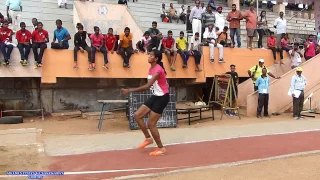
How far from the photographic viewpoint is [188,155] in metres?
6.53

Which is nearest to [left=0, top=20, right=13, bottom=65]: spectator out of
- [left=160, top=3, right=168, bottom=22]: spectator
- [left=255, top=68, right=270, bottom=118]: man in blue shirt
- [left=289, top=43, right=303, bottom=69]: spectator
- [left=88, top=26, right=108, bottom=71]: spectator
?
[left=88, top=26, right=108, bottom=71]: spectator

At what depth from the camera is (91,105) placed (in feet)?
41.9

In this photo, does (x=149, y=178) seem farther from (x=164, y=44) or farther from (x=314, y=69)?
(x=314, y=69)

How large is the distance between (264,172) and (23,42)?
783 cm

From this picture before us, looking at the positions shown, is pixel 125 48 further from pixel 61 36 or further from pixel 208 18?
pixel 208 18

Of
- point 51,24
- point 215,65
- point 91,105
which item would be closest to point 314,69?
point 215,65

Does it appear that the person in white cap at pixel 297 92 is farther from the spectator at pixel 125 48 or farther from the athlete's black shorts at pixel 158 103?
the athlete's black shorts at pixel 158 103

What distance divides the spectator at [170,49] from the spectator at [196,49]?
808 millimetres

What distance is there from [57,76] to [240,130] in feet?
18.5

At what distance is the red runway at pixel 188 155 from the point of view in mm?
5797

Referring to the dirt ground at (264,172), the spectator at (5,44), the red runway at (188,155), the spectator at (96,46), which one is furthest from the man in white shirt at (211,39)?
the dirt ground at (264,172)

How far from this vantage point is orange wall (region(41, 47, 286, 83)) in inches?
436

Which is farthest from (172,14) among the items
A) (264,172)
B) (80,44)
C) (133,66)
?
(264,172)

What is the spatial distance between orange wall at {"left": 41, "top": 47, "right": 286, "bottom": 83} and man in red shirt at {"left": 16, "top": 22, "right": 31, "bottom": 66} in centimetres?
58
